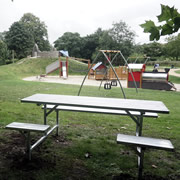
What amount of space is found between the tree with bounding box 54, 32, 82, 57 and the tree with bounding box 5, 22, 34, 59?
1627cm

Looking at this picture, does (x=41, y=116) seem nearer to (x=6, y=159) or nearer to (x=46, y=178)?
(x=6, y=159)

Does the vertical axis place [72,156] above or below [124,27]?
below

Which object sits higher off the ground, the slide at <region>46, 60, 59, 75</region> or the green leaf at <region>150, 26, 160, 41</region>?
the green leaf at <region>150, 26, 160, 41</region>

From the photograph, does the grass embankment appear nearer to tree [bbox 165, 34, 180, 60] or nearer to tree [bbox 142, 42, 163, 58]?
tree [bbox 165, 34, 180, 60]

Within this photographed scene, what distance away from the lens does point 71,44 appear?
212 ft

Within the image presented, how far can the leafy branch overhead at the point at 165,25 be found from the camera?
132 centimetres

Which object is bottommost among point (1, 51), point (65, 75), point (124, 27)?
point (65, 75)

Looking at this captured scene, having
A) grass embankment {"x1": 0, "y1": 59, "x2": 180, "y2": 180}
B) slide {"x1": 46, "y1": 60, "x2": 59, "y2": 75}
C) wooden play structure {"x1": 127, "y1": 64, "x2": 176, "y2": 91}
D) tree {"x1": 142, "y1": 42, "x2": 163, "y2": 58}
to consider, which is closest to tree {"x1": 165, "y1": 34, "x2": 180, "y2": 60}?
tree {"x1": 142, "y1": 42, "x2": 163, "y2": 58}

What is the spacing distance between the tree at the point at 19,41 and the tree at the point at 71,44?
53.4ft

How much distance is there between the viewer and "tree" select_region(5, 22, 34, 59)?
160 feet

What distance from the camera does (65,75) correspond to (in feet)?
82.9

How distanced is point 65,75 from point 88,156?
22.5 m

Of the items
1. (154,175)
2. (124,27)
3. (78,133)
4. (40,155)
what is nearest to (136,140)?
(154,175)

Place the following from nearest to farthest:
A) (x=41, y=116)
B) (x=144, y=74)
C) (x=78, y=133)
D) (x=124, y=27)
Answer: (x=78, y=133)
(x=41, y=116)
(x=144, y=74)
(x=124, y=27)
